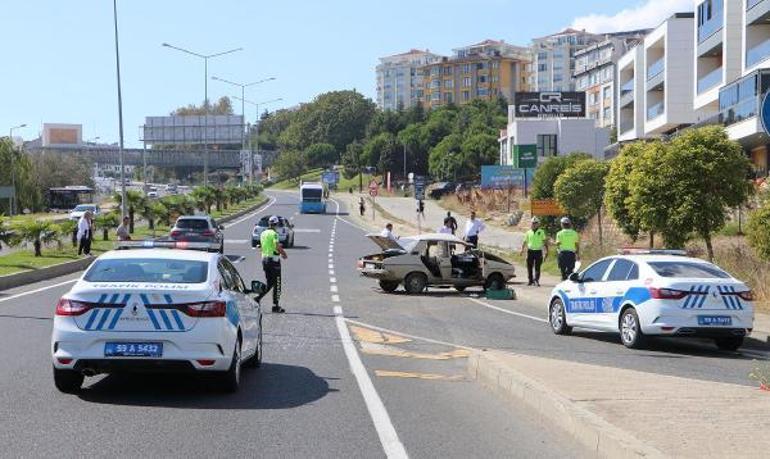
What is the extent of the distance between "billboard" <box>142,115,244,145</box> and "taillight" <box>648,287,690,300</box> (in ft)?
333

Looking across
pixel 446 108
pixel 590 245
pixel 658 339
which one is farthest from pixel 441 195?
pixel 658 339

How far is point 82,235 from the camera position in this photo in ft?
115

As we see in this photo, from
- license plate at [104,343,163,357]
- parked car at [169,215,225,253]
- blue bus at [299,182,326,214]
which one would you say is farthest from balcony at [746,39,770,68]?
blue bus at [299,182,326,214]

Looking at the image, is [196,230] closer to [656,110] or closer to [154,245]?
[154,245]

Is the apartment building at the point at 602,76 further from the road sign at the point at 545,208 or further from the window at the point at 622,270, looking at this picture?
the window at the point at 622,270

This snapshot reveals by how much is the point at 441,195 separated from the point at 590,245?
242 ft

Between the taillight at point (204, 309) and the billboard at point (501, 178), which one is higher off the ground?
the billboard at point (501, 178)

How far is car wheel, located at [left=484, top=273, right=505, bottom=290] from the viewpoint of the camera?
25266 millimetres

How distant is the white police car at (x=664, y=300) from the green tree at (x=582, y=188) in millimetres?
19339

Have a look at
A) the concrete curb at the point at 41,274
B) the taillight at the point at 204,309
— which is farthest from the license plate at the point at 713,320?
the concrete curb at the point at 41,274

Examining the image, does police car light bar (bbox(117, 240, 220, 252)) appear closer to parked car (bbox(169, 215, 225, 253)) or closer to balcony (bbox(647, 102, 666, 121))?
parked car (bbox(169, 215, 225, 253))

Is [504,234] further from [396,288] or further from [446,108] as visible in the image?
[446,108]

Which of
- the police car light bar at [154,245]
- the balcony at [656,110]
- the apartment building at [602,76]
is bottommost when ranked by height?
the police car light bar at [154,245]

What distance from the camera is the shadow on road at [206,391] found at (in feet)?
31.9
